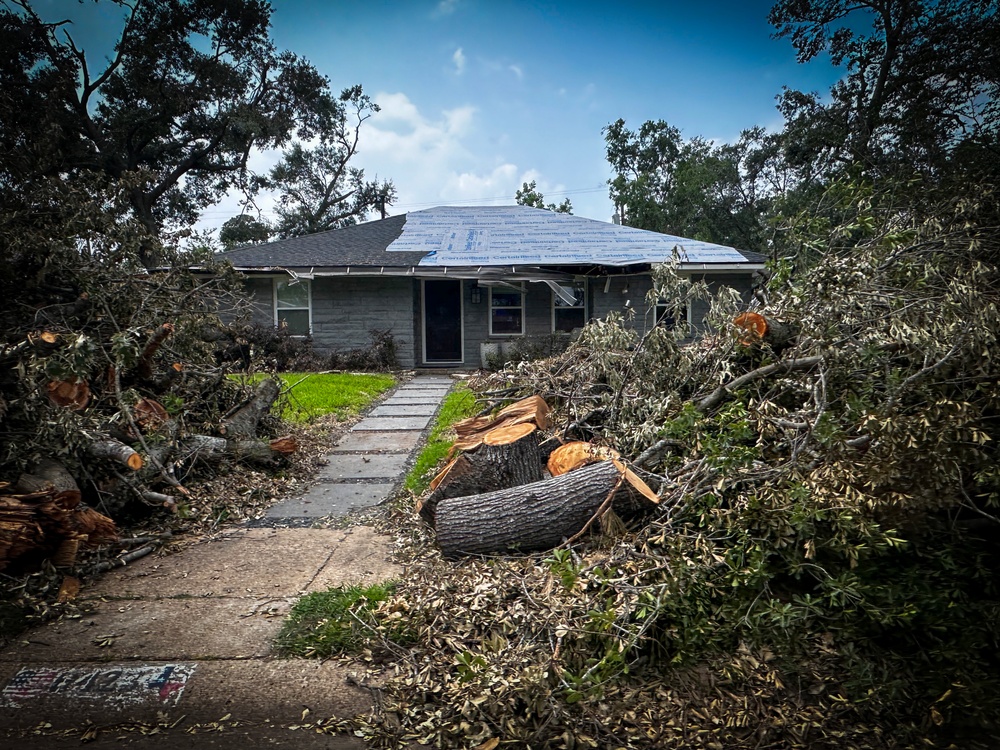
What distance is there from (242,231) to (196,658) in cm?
2935

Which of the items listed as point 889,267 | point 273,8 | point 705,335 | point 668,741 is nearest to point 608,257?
point 705,335

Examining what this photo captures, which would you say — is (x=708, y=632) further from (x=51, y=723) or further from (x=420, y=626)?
(x=51, y=723)

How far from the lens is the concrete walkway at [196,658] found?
2543 mm

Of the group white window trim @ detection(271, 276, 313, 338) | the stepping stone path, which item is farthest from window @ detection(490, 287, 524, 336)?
the stepping stone path

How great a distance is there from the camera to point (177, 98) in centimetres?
1964

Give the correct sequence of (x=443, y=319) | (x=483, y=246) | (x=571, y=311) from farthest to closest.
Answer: (x=483, y=246) → (x=443, y=319) → (x=571, y=311)

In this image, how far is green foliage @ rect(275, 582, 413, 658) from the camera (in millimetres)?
3068

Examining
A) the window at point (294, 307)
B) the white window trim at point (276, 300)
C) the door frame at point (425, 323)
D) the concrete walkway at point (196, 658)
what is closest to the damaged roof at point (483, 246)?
the white window trim at point (276, 300)

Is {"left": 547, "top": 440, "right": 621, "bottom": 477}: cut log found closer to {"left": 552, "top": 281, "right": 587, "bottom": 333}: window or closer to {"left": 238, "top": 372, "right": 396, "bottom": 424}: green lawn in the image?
{"left": 238, "top": 372, "right": 396, "bottom": 424}: green lawn

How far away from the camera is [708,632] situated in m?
2.83

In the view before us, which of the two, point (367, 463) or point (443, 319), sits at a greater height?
point (443, 319)

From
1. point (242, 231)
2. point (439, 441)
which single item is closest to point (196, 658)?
point (439, 441)

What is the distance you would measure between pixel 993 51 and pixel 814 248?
205cm

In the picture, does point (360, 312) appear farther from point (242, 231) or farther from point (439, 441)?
point (242, 231)
